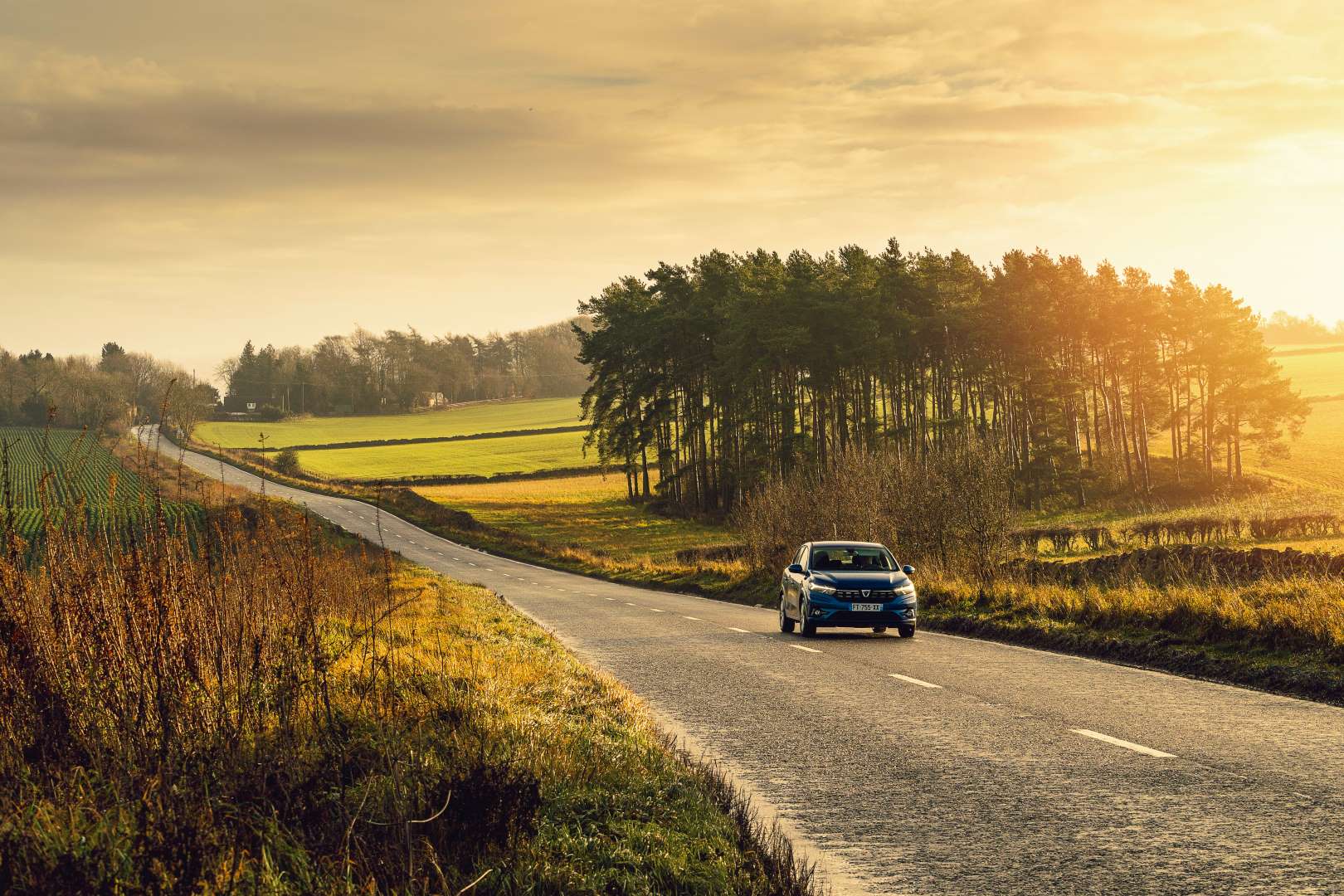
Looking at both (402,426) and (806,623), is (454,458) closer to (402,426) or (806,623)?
(402,426)

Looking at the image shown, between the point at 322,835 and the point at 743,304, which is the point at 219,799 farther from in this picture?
the point at 743,304

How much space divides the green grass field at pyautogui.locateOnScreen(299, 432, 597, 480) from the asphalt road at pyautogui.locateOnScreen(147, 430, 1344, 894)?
94.8 m

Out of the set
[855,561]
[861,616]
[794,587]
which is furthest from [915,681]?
[855,561]

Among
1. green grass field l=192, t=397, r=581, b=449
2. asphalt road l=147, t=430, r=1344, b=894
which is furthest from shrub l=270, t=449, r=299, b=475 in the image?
asphalt road l=147, t=430, r=1344, b=894

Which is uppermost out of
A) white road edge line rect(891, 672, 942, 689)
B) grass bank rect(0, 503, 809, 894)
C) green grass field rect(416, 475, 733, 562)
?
grass bank rect(0, 503, 809, 894)

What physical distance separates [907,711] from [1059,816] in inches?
176

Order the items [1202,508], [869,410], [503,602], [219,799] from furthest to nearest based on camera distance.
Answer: [869,410], [1202,508], [503,602], [219,799]

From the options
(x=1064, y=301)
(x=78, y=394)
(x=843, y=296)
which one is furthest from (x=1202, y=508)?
(x=78, y=394)

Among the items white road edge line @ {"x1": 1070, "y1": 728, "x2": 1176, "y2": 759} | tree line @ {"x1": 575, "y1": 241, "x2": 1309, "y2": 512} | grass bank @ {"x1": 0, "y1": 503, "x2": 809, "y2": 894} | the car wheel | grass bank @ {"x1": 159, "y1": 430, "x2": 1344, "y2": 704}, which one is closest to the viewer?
grass bank @ {"x1": 0, "y1": 503, "x2": 809, "y2": 894}

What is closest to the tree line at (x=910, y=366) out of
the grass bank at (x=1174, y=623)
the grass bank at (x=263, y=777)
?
the grass bank at (x=1174, y=623)

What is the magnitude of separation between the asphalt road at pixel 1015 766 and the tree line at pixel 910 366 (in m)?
52.8

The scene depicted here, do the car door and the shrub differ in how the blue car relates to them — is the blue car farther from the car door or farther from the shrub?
the shrub

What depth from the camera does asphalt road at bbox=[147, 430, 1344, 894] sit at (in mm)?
6426

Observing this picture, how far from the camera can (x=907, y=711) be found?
39.4 feet
